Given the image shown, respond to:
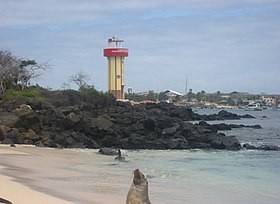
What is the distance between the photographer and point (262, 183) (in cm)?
1523

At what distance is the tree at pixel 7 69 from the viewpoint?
48.6 metres

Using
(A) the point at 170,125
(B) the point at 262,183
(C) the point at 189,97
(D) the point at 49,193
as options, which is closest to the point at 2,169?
(D) the point at 49,193

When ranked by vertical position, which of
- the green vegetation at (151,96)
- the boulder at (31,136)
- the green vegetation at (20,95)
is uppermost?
the green vegetation at (151,96)

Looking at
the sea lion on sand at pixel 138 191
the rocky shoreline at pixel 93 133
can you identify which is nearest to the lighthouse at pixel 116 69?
the rocky shoreline at pixel 93 133

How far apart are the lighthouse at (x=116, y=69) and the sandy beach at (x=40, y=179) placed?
180 feet

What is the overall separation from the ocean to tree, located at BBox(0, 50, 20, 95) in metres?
27.0

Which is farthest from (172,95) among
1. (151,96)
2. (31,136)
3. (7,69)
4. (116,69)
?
(31,136)

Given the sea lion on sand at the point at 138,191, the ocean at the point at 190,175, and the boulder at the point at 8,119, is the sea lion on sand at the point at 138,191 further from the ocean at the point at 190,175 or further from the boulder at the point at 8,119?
the boulder at the point at 8,119

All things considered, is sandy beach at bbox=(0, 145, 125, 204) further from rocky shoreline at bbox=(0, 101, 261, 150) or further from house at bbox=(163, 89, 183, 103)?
house at bbox=(163, 89, 183, 103)

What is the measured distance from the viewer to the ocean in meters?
12.3

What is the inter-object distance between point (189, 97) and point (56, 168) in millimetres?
147250

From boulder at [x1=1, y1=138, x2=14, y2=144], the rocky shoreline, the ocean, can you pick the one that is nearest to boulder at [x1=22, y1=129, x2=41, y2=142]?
the rocky shoreline

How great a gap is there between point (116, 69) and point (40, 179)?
2529 inches

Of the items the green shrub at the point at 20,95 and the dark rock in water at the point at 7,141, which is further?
the green shrub at the point at 20,95
